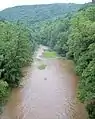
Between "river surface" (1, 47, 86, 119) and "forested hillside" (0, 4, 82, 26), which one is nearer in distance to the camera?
"river surface" (1, 47, 86, 119)

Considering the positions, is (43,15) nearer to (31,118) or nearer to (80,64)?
(80,64)

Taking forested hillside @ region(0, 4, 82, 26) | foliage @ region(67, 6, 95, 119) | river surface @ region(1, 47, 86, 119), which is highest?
foliage @ region(67, 6, 95, 119)

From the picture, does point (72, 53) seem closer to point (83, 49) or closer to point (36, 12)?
point (83, 49)

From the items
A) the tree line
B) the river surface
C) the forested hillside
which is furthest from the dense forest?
the forested hillside

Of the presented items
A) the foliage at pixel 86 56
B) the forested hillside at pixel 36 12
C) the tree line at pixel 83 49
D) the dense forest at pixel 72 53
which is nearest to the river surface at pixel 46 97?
the dense forest at pixel 72 53

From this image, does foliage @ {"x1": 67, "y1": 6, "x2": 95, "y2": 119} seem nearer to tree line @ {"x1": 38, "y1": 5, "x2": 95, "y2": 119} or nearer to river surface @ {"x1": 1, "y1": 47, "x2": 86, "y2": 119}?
tree line @ {"x1": 38, "y1": 5, "x2": 95, "y2": 119}

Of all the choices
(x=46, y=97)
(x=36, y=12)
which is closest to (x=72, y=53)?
(x=46, y=97)
